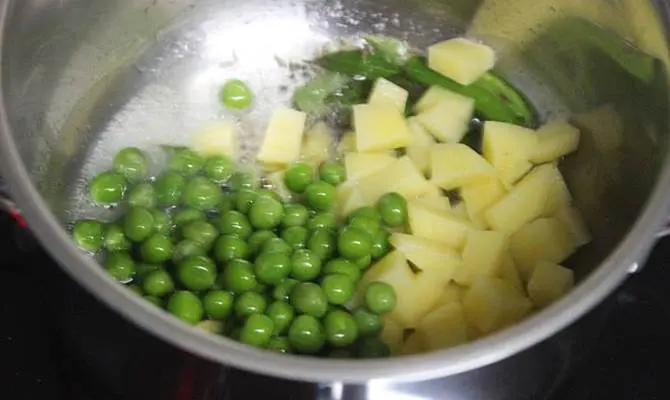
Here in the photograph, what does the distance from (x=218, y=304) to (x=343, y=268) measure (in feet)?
0.75

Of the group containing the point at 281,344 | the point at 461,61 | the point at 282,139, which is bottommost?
the point at 281,344

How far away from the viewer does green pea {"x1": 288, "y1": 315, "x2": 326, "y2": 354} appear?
4.70 ft

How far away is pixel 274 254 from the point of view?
153 cm

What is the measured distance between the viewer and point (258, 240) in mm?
1614

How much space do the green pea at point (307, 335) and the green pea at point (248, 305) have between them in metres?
0.07

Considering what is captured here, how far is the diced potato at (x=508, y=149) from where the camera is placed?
1725mm

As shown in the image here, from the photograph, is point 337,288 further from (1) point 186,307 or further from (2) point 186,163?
(2) point 186,163

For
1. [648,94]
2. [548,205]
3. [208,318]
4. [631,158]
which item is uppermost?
[648,94]

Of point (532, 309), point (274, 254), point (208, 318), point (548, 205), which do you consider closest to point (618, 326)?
point (532, 309)

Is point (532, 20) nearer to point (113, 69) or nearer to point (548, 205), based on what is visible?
point (548, 205)

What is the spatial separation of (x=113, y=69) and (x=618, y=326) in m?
1.17

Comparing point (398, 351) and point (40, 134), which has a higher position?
point (40, 134)

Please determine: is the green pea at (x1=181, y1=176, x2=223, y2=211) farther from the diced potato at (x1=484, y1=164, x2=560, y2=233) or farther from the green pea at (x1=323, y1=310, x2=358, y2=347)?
the diced potato at (x1=484, y1=164, x2=560, y2=233)

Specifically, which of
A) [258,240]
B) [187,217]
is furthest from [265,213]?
[187,217]
